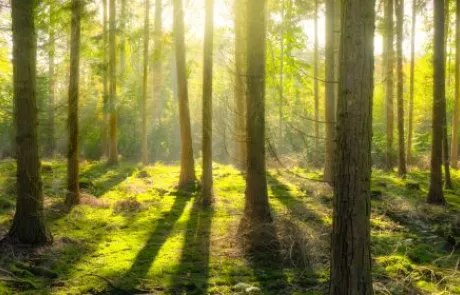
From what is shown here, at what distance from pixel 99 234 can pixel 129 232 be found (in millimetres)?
645

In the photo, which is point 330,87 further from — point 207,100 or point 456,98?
point 456,98

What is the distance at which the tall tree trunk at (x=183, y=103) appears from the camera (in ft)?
47.3

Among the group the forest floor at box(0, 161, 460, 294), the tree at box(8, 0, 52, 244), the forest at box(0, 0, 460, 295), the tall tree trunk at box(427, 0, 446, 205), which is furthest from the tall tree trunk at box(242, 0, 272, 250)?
the tall tree trunk at box(427, 0, 446, 205)

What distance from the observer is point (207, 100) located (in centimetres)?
1264

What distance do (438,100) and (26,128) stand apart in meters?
11.1

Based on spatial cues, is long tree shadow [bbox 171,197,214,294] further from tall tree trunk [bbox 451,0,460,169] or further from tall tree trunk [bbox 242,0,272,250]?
tall tree trunk [bbox 451,0,460,169]

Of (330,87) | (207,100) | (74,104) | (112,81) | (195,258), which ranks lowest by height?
(195,258)

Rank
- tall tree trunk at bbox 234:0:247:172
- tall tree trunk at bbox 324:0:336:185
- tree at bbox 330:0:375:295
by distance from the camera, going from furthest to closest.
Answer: tall tree trunk at bbox 324:0:336:185 < tall tree trunk at bbox 234:0:247:172 < tree at bbox 330:0:375:295

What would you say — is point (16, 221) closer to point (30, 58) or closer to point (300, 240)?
point (30, 58)

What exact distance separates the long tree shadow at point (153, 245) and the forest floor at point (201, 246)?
0.02 metres

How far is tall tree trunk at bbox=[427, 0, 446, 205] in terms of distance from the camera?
12891 mm

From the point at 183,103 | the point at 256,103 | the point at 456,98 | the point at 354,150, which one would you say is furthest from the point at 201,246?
the point at 456,98

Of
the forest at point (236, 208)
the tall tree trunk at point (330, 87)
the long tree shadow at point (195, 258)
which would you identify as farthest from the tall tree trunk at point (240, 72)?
the tall tree trunk at point (330, 87)

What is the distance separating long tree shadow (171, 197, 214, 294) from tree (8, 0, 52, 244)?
271 centimetres
